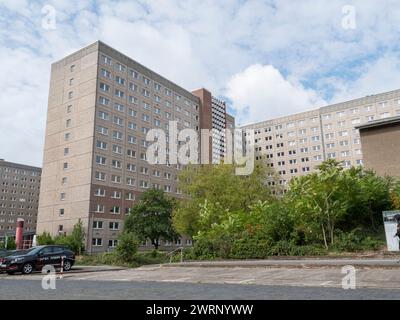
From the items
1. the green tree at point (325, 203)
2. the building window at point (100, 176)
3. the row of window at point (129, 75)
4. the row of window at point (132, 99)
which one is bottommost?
the green tree at point (325, 203)

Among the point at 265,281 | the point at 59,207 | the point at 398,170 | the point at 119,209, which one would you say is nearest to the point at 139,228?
the point at 119,209

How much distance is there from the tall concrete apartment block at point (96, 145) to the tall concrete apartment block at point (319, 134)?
109 ft

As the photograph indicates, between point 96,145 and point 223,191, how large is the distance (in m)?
32.1

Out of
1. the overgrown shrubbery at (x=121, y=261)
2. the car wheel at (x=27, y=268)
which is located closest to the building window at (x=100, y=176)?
the overgrown shrubbery at (x=121, y=261)

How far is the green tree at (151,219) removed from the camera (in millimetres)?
55250

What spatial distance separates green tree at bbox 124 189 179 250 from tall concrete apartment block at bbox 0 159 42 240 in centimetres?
8711

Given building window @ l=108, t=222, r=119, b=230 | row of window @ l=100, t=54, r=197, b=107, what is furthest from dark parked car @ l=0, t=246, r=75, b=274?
row of window @ l=100, t=54, r=197, b=107

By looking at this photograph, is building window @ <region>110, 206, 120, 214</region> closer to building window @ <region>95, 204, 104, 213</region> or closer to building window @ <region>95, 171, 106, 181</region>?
building window @ <region>95, 204, 104, 213</region>

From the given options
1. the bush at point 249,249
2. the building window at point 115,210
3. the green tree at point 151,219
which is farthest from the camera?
the building window at point 115,210

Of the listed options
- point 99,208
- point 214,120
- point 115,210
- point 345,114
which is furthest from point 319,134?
point 99,208

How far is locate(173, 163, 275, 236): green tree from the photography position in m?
40.4

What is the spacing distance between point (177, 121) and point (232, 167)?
4656 cm

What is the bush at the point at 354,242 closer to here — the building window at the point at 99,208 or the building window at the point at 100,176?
the building window at the point at 99,208

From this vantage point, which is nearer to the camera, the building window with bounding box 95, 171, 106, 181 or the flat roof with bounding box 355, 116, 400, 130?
the flat roof with bounding box 355, 116, 400, 130
